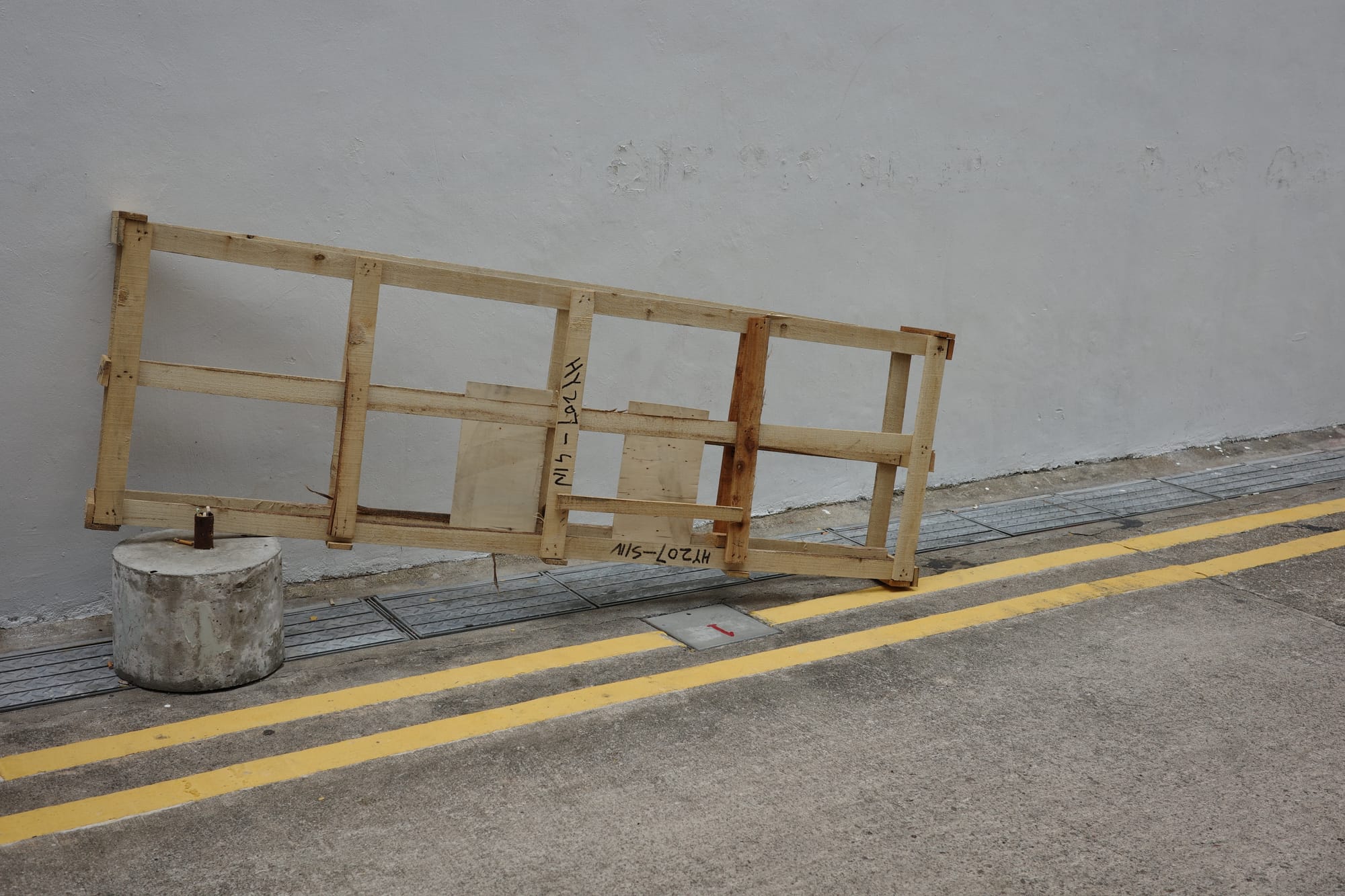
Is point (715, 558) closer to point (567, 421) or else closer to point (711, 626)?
point (711, 626)

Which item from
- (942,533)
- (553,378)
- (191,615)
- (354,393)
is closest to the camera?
(191,615)

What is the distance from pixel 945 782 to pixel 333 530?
240 centimetres

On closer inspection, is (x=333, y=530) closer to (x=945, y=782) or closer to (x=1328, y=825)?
(x=945, y=782)

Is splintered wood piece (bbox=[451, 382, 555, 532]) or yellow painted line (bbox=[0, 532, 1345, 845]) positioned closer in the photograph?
yellow painted line (bbox=[0, 532, 1345, 845])

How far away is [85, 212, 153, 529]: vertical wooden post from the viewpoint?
12.3 feet

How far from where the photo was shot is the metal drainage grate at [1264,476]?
22.7 ft

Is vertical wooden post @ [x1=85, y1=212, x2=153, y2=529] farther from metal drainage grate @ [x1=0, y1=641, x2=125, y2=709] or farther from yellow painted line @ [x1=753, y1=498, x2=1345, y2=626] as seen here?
yellow painted line @ [x1=753, y1=498, x2=1345, y2=626]

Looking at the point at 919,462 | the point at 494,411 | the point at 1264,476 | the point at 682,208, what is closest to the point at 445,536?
the point at 494,411

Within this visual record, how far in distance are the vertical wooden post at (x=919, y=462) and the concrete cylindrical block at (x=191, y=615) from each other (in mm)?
2780

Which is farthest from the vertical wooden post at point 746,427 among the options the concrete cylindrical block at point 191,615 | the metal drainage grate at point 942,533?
the concrete cylindrical block at point 191,615

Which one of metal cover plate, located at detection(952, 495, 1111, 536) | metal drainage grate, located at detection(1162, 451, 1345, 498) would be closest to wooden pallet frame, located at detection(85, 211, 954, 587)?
metal cover plate, located at detection(952, 495, 1111, 536)

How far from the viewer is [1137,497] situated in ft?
22.0

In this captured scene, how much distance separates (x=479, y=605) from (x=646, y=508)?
94 centimetres

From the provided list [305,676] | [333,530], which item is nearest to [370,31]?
[333,530]
